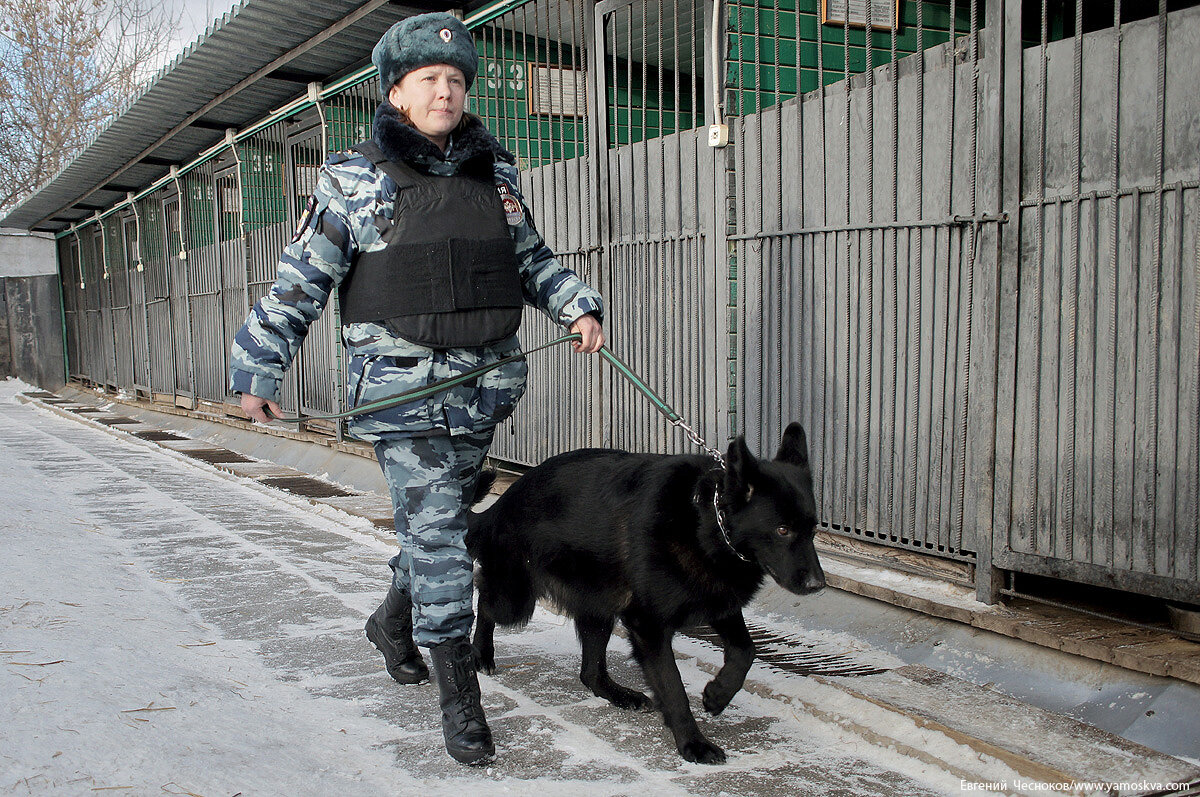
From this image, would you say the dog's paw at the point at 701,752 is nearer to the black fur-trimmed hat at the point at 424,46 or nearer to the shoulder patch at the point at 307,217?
the shoulder patch at the point at 307,217

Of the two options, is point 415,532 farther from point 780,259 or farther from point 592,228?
point 592,228

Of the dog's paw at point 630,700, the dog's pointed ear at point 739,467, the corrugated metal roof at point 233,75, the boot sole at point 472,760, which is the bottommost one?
the dog's paw at point 630,700

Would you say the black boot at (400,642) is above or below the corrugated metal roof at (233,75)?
below

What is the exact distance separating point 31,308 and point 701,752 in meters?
23.3

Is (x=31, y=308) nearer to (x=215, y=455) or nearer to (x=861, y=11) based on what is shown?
(x=215, y=455)

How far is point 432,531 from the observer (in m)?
2.75

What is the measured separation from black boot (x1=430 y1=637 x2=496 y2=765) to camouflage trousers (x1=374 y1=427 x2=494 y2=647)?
5cm

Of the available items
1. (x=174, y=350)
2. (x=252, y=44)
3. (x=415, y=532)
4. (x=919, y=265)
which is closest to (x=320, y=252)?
(x=415, y=532)

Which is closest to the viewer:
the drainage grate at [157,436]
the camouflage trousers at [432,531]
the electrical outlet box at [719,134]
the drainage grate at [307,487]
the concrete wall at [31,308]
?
the camouflage trousers at [432,531]

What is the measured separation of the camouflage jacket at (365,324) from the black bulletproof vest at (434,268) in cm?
4

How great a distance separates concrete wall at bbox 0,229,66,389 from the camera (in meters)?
20.4

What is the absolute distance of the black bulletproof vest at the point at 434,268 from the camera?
2656mm

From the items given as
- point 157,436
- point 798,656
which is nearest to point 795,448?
point 798,656

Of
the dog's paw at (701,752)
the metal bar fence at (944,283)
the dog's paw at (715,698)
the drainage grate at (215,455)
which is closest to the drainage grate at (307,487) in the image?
the drainage grate at (215,455)
